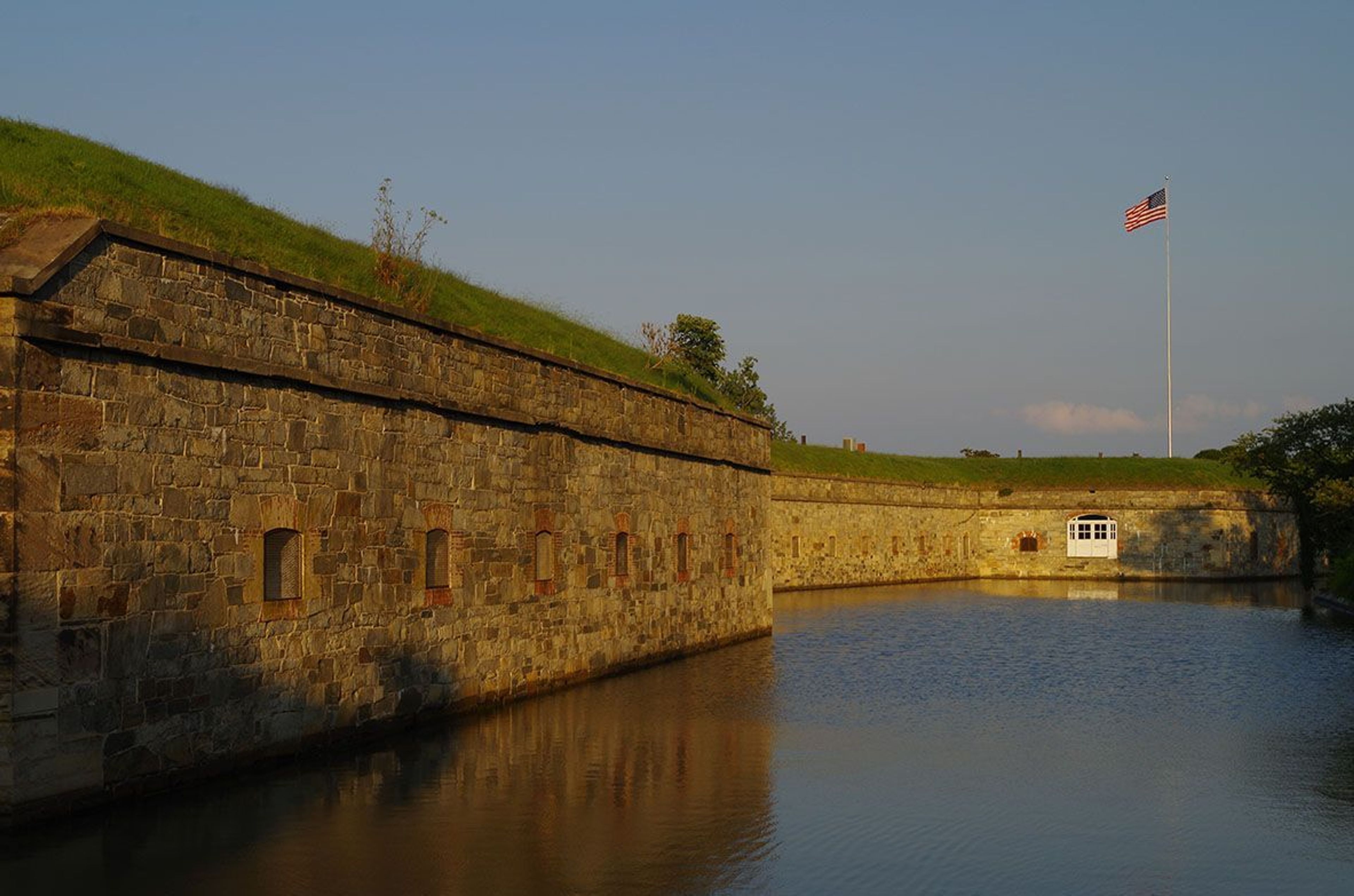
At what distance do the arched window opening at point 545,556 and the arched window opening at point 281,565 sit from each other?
5324mm

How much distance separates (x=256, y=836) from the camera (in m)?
9.11

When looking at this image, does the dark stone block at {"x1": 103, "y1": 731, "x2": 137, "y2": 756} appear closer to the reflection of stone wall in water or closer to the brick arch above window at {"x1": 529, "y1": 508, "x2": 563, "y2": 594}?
the brick arch above window at {"x1": 529, "y1": 508, "x2": 563, "y2": 594}

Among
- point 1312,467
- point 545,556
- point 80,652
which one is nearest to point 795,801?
point 80,652

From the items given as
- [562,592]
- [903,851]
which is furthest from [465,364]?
[903,851]

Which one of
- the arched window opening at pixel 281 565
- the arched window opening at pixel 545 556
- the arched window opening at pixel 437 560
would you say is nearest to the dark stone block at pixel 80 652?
the arched window opening at pixel 281 565

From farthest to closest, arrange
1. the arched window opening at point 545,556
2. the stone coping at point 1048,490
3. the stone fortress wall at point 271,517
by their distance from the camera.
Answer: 1. the stone coping at point 1048,490
2. the arched window opening at point 545,556
3. the stone fortress wall at point 271,517

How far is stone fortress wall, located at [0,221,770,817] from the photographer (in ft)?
31.2

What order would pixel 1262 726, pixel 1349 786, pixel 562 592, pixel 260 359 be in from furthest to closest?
1. pixel 562 592
2. pixel 1262 726
3. pixel 260 359
4. pixel 1349 786

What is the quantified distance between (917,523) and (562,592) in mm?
Answer: 39392

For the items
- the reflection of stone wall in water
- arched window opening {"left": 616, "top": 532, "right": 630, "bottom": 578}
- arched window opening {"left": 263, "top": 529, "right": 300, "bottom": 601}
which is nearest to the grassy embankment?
arched window opening {"left": 263, "top": 529, "right": 300, "bottom": 601}

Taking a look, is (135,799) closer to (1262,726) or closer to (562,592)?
(562,592)

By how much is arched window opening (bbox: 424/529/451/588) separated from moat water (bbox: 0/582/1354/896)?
1638 mm

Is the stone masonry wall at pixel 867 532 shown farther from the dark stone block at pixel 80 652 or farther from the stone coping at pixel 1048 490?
the dark stone block at pixel 80 652

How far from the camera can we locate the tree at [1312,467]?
37.3 m
